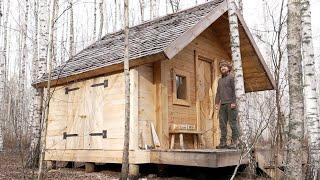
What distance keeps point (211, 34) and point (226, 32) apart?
1.66ft

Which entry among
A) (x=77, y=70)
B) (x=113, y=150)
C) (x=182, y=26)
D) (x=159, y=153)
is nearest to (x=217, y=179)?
(x=159, y=153)

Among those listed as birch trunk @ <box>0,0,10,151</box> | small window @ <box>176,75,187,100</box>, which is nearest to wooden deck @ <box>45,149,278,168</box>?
small window @ <box>176,75,187,100</box>

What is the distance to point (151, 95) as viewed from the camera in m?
8.84

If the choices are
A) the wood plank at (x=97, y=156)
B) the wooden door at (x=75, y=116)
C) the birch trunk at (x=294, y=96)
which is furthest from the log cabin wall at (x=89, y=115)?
the birch trunk at (x=294, y=96)

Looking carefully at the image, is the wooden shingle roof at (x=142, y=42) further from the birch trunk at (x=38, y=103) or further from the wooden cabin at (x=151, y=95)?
the birch trunk at (x=38, y=103)

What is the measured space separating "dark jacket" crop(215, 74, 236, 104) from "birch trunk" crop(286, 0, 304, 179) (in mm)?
2927

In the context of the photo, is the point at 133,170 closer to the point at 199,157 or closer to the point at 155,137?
the point at 155,137

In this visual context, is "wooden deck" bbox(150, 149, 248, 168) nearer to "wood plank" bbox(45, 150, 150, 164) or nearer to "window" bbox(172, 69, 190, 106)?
"wood plank" bbox(45, 150, 150, 164)

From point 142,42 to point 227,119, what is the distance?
2925 millimetres

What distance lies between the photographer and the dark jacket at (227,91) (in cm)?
862

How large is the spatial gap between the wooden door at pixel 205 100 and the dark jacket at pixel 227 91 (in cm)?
154

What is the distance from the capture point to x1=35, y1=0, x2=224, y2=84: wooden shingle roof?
8383 mm

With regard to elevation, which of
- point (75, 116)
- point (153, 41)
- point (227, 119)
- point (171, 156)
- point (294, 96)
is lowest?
point (171, 156)

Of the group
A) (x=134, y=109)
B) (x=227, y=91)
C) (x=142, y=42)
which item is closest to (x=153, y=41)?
(x=142, y=42)
